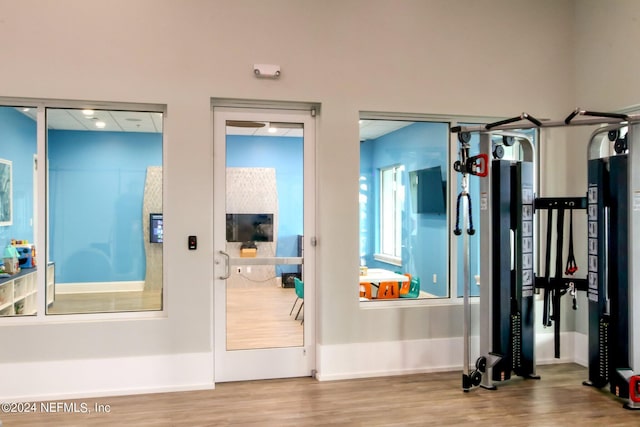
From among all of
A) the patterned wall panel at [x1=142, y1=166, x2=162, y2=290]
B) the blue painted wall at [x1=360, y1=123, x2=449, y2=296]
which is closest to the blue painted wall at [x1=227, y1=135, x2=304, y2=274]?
the blue painted wall at [x1=360, y1=123, x2=449, y2=296]

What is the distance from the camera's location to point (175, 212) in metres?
3.72

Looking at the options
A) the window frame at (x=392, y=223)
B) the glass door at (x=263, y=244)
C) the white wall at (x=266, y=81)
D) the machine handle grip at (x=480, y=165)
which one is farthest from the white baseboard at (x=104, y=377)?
the machine handle grip at (x=480, y=165)

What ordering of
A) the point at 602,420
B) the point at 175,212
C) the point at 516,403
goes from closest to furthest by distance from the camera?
the point at 602,420
the point at 516,403
the point at 175,212

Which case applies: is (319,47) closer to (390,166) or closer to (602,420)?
(390,166)

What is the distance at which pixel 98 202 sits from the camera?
378 centimetres

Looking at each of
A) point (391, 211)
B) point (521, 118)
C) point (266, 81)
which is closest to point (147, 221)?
point (266, 81)

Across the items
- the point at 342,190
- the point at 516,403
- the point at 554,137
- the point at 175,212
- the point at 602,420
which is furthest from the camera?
the point at 554,137

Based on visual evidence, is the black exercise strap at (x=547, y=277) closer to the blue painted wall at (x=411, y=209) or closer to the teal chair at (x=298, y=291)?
the blue painted wall at (x=411, y=209)

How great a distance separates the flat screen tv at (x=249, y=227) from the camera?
13.0 ft

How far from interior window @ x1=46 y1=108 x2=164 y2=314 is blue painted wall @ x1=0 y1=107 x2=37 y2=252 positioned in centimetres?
13

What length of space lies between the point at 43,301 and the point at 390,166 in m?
3.13

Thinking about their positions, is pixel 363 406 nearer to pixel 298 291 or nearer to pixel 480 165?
pixel 298 291

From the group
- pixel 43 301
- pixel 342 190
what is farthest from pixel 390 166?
pixel 43 301

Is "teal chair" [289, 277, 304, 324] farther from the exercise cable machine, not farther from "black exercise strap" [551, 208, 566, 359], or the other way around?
"black exercise strap" [551, 208, 566, 359]
